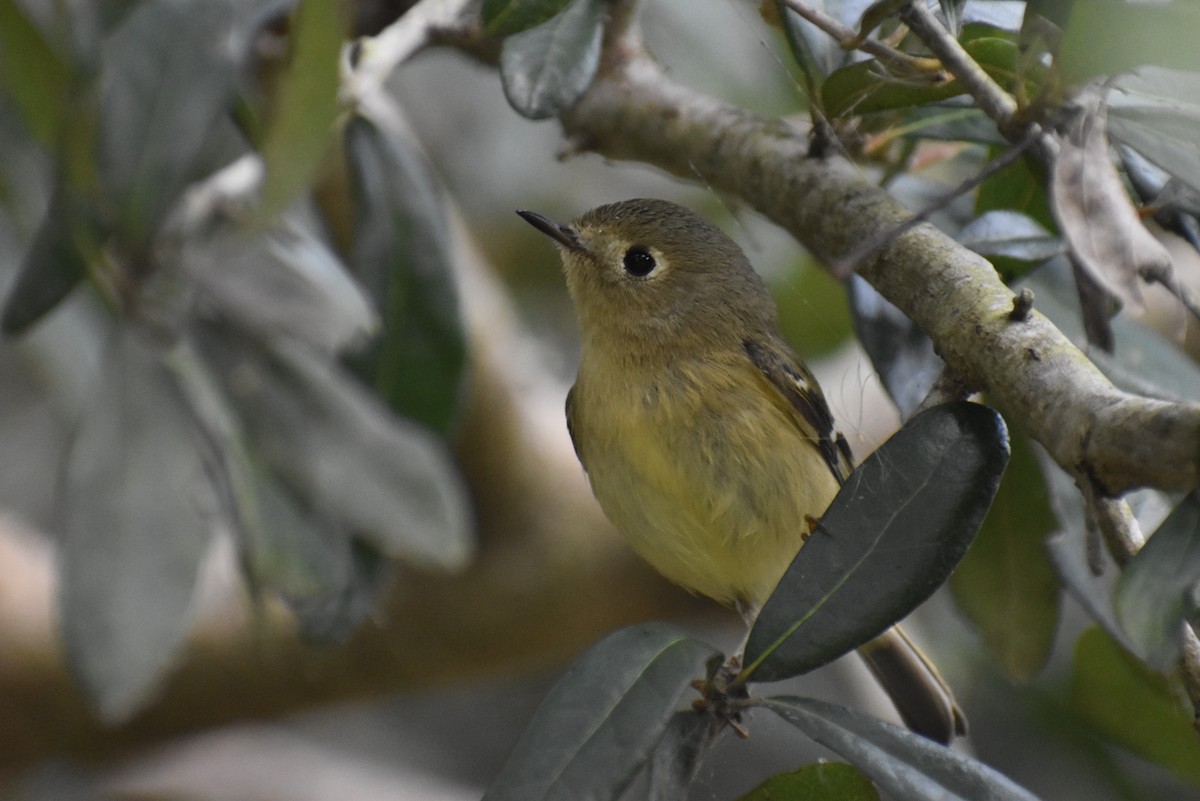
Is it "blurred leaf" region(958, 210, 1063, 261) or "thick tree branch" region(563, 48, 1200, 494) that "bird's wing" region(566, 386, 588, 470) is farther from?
"blurred leaf" region(958, 210, 1063, 261)

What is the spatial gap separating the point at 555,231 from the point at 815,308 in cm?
57

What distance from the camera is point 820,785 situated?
3.47 ft

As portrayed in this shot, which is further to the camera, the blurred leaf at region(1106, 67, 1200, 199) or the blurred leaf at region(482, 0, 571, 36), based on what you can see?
the blurred leaf at region(482, 0, 571, 36)

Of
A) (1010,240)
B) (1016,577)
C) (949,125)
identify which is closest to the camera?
(1010,240)

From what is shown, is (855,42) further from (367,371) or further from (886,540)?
(367,371)

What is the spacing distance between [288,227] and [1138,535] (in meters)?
1.21

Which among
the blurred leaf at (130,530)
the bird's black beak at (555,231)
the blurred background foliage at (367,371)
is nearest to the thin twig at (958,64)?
the blurred background foliage at (367,371)

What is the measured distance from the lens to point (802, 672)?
39.3 inches

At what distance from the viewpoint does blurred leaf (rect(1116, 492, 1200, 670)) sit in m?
0.79

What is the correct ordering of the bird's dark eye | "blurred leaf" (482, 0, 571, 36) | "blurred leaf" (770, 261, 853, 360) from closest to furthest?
"blurred leaf" (482, 0, 571, 36) < the bird's dark eye < "blurred leaf" (770, 261, 853, 360)

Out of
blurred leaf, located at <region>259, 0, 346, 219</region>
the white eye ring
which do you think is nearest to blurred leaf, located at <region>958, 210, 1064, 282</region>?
the white eye ring

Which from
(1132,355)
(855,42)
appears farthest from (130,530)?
(1132,355)

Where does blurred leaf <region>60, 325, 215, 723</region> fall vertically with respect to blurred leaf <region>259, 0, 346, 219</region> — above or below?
below

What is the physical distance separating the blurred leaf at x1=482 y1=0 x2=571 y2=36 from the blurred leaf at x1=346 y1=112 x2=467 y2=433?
728 mm
